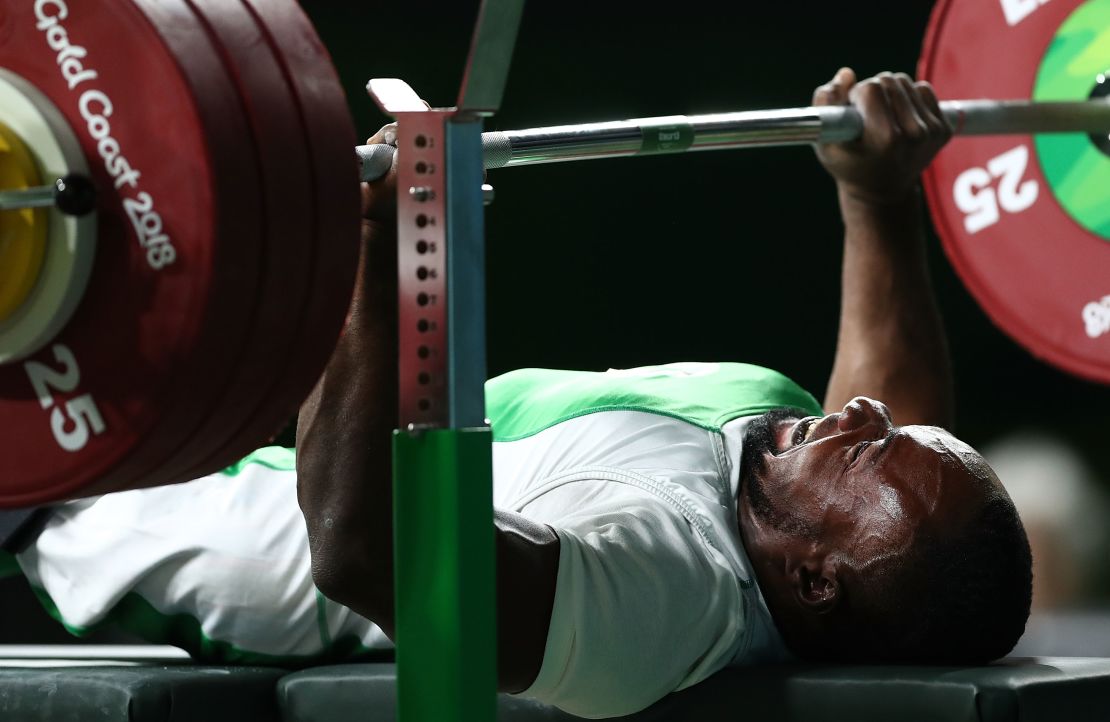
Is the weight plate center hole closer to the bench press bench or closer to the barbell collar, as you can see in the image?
the bench press bench

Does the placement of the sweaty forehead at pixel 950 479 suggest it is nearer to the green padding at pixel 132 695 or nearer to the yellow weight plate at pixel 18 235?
the green padding at pixel 132 695

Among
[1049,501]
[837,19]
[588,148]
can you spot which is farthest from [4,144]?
[1049,501]

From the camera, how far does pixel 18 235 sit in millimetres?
1036

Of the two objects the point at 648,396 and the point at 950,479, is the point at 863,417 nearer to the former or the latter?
the point at 950,479

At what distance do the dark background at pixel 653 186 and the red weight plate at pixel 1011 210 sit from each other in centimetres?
150

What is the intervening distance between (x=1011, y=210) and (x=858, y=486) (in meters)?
0.98

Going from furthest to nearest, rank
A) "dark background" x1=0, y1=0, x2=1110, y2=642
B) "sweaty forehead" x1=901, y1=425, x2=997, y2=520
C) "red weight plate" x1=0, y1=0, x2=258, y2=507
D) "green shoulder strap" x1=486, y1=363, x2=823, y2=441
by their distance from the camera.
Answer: "dark background" x1=0, y1=0, x2=1110, y2=642, "green shoulder strap" x1=486, y1=363, x2=823, y2=441, "sweaty forehead" x1=901, y1=425, x2=997, y2=520, "red weight plate" x1=0, y1=0, x2=258, y2=507

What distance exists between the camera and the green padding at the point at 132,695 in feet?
4.88

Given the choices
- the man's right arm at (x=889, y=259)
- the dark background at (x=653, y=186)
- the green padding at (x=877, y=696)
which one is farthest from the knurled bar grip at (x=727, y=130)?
the dark background at (x=653, y=186)

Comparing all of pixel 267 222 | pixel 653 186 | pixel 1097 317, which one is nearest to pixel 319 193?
pixel 267 222

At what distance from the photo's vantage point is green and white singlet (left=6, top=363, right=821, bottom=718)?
1.40 meters

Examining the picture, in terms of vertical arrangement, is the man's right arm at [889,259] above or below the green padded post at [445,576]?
above

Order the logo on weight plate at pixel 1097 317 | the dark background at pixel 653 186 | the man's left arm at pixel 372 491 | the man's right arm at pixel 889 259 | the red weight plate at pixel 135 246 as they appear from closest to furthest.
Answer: the red weight plate at pixel 135 246 → the man's left arm at pixel 372 491 → the man's right arm at pixel 889 259 → the logo on weight plate at pixel 1097 317 → the dark background at pixel 653 186

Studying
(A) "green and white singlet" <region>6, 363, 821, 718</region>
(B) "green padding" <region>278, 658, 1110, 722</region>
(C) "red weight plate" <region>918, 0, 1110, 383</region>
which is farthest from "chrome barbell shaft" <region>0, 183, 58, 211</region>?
(C) "red weight plate" <region>918, 0, 1110, 383</region>
